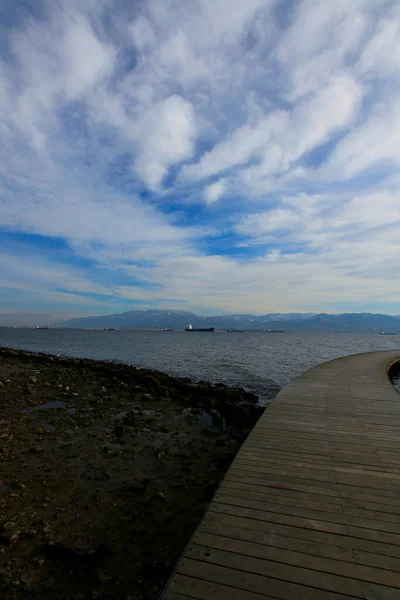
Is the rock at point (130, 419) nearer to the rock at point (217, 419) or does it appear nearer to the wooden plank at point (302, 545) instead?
the rock at point (217, 419)

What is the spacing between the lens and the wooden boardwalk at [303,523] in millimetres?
3303

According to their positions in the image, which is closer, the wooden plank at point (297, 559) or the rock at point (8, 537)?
the wooden plank at point (297, 559)

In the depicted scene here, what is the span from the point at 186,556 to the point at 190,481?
457cm

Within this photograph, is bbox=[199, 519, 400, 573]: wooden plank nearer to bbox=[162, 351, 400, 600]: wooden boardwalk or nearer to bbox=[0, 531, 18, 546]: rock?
bbox=[162, 351, 400, 600]: wooden boardwalk

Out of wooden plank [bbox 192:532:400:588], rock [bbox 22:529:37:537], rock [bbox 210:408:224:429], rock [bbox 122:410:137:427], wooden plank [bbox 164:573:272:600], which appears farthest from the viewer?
rock [bbox 210:408:224:429]

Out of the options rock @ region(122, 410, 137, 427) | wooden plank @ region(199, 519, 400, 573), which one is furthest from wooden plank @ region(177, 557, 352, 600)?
rock @ region(122, 410, 137, 427)

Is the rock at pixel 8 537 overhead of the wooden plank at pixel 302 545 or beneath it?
beneath

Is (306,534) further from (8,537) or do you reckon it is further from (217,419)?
(217,419)

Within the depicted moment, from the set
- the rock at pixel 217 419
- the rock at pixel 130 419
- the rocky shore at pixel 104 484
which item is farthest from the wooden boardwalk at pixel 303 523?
the rock at pixel 130 419

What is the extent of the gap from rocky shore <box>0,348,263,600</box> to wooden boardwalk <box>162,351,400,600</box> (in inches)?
66.3

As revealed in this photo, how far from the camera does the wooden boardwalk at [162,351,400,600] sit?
3303 mm

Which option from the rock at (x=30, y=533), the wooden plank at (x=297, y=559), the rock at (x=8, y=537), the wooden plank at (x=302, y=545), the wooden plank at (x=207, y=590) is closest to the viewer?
the wooden plank at (x=207, y=590)

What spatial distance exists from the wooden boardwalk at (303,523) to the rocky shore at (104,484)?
5.53 ft

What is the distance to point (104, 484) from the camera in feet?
25.2
